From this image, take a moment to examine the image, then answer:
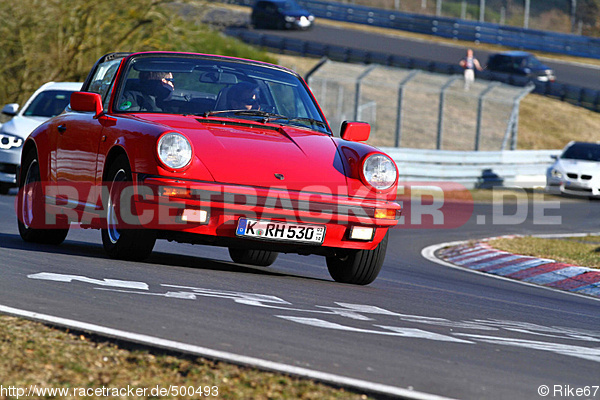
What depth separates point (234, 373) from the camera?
3.70m

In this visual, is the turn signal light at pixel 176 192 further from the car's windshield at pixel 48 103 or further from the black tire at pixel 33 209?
the car's windshield at pixel 48 103

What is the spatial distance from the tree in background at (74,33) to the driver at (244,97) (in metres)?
15.4

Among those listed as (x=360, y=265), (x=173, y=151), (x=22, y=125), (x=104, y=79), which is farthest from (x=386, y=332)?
(x=22, y=125)

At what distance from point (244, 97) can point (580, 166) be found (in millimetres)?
16375

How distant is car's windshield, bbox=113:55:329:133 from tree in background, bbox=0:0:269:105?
49.7ft

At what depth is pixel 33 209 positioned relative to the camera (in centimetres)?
801

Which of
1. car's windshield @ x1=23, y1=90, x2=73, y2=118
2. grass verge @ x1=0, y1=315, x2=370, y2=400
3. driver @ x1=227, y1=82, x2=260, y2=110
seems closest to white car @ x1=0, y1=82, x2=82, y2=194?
car's windshield @ x1=23, y1=90, x2=73, y2=118

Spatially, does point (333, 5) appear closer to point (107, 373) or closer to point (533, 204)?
point (533, 204)

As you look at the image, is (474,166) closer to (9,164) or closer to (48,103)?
(48,103)

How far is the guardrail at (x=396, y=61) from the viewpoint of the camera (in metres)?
38.1

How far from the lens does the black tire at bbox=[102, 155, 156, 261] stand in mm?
6453

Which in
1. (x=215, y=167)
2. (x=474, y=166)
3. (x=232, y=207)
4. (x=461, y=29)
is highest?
(x=215, y=167)

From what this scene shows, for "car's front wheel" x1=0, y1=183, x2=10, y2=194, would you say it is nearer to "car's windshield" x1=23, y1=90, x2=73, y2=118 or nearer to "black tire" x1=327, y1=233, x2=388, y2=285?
"car's windshield" x1=23, y1=90, x2=73, y2=118

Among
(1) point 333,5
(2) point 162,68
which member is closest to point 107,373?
(2) point 162,68
